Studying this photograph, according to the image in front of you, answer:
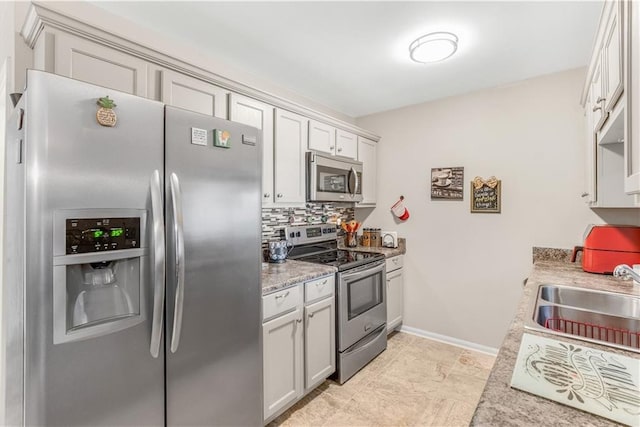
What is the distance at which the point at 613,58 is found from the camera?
4.11 ft

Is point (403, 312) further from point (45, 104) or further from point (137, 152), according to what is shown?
point (45, 104)

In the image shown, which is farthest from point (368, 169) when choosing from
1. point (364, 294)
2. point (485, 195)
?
point (364, 294)

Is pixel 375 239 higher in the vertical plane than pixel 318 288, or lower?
higher

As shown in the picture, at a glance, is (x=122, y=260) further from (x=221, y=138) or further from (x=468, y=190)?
(x=468, y=190)

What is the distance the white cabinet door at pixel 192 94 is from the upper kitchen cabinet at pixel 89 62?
0.40 feet

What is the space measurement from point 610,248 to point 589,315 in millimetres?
879

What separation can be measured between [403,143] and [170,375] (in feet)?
9.94

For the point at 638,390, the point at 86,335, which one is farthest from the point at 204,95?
the point at 638,390

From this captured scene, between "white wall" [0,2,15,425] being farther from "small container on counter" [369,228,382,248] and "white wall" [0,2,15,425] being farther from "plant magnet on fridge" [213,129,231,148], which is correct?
"small container on counter" [369,228,382,248]

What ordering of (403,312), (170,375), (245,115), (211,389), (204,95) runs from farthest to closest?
(403,312)
(245,115)
(204,95)
(211,389)
(170,375)

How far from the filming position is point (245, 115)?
→ 217 cm

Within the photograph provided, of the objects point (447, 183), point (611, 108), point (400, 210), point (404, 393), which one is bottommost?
point (404, 393)

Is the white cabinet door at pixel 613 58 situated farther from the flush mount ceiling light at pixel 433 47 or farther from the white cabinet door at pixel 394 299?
the white cabinet door at pixel 394 299

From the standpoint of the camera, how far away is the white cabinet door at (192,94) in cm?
174
